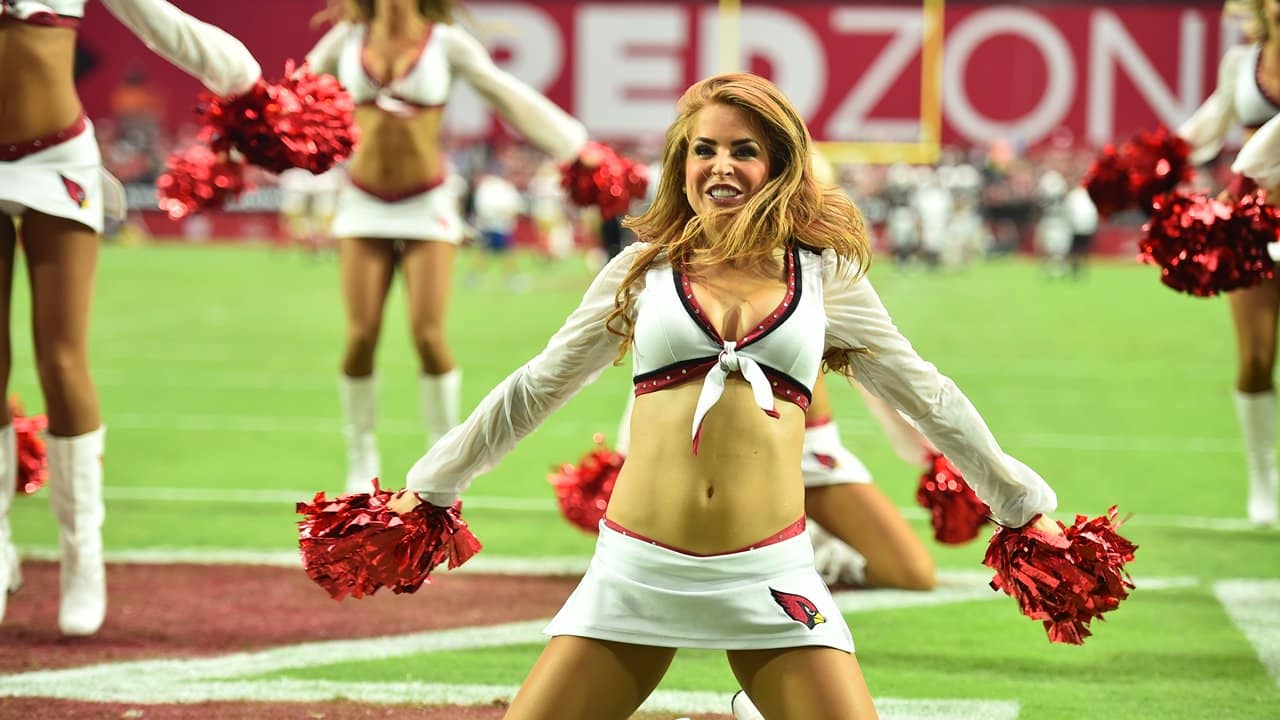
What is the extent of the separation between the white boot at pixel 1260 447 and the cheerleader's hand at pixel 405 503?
141 inches

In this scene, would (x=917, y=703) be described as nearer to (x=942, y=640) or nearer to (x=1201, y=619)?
(x=942, y=640)

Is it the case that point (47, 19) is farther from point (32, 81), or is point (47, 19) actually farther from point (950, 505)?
point (950, 505)

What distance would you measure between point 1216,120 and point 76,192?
3644 millimetres

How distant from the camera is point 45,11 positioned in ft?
13.0

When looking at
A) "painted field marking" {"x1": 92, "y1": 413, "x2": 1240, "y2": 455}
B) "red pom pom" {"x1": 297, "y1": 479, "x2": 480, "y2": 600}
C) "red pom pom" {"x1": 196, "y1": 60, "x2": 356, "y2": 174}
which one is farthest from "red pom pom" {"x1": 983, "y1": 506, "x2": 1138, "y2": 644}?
"painted field marking" {"x1": 92, "y1": 413, "x2": 1240, "y2": 455}

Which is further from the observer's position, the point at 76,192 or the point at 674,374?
the point at 76,192

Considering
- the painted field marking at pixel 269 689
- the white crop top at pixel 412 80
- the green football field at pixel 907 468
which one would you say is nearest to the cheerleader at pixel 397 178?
the white crop top at pixel 412 80

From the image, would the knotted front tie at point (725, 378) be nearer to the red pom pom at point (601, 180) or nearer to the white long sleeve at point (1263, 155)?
the white long sleeve at point (1263, 155)

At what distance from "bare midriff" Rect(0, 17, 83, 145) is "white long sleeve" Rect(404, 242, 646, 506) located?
1.75 meters

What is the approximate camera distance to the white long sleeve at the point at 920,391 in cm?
286

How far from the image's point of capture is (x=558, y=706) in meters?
2.65

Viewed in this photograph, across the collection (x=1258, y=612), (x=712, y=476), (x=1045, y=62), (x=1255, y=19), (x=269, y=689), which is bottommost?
(x=1258, y=612)

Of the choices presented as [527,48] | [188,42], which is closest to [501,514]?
[188,42]

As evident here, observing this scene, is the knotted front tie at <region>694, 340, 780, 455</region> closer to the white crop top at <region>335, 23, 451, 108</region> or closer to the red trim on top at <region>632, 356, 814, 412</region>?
the red trim on top at <region>632, 356, 814, 412</region>
